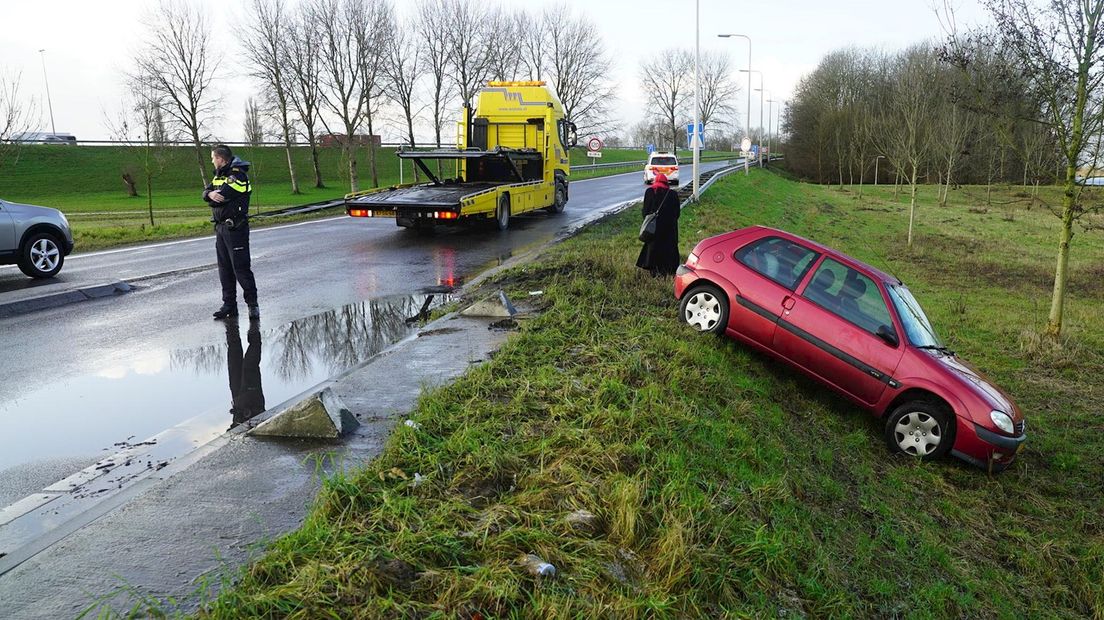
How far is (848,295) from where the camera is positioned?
23.3ft

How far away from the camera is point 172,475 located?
4129 mm

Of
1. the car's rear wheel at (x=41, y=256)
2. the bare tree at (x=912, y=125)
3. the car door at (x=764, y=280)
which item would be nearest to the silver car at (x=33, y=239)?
the car's rear wheel at (x=41, y=256)

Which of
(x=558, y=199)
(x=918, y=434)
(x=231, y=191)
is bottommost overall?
(x=918, y=434)

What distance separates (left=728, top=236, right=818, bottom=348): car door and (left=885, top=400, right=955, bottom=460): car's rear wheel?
138 cm

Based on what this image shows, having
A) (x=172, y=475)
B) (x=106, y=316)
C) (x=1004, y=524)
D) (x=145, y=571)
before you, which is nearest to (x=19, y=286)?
(x=106, y=316)

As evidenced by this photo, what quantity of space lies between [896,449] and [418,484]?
4971mm

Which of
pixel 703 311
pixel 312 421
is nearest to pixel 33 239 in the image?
pixel 312 421

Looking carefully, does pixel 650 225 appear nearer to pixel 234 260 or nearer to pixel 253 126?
pixel 234 260

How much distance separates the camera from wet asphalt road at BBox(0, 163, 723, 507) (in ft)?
16.9

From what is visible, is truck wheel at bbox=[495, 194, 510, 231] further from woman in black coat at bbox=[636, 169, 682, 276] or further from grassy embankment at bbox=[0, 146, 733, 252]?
grassy embankment at bbox=[0, 146, 733, 252]

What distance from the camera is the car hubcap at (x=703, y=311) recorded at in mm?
7824

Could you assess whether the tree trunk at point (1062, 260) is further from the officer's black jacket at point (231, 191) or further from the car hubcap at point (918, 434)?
the officer's black jacket at point (231, 191)

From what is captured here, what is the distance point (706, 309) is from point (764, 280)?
2.34 ft

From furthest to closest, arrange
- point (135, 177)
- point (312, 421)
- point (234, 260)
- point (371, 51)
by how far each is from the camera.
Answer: point (135, 177)
point (371, 51)
point (234, 260)
point (312, 421)
